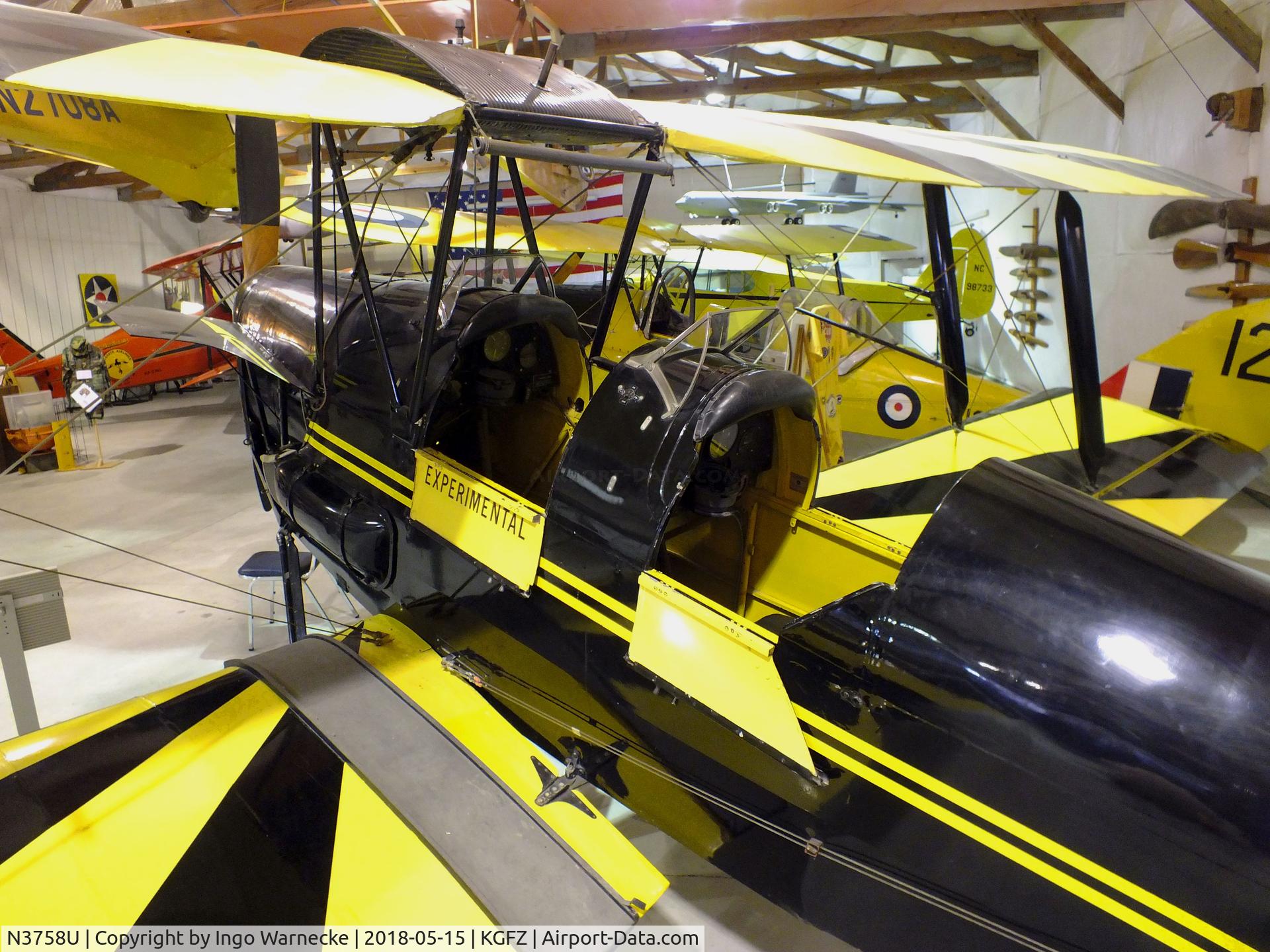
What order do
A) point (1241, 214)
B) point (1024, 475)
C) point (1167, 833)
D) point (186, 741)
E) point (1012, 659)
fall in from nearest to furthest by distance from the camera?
point (1167, 833) → point (1012, 659) → point (1024, 475) → point (186, 741) → point (1241, 214)

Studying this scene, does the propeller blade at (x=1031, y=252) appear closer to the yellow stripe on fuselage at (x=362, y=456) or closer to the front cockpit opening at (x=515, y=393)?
the front cockpit opening at (x=515, y=393)

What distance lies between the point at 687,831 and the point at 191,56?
2.43m

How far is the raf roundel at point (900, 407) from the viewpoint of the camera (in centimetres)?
644

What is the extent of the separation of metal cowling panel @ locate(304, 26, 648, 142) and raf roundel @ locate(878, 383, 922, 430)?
453cm

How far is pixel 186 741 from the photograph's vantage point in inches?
77.0

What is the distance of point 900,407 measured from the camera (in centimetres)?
652

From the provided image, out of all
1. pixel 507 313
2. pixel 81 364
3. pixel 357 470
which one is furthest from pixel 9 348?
pixel 507 313

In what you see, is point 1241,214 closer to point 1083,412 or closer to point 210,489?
point 1083,412

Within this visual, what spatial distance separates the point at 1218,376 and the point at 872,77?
522cm

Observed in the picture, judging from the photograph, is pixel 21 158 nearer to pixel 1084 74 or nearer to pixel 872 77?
pixel 872 77

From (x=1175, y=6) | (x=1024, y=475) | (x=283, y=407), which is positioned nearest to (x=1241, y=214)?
(x=1175, y=6)

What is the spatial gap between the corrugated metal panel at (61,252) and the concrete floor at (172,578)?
4732 mm

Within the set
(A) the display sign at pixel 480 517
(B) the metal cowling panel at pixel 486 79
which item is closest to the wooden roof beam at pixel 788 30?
(B) the metal cowling panel at pixel 486 79

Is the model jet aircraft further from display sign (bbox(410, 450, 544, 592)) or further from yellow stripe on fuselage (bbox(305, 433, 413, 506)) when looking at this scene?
display sign (bbox(410, 450, 544, 592))
